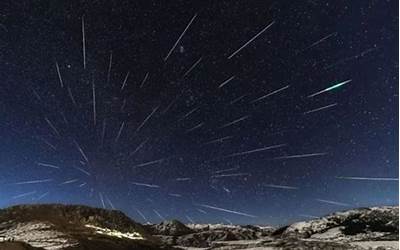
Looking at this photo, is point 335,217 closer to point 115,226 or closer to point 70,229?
point 115,226

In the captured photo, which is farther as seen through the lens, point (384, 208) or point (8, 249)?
point (384, 208)

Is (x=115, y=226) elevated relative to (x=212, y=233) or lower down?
lower down

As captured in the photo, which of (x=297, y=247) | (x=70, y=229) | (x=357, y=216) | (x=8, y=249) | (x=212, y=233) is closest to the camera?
(x=8, y=249)

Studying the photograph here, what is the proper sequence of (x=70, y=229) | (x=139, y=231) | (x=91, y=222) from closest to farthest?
1. (x=70, y=229)
2. (x=91, y=222)
3. (x=139, y=231)

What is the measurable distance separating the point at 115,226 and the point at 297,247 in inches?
716

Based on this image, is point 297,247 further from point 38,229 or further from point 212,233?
point 212,233

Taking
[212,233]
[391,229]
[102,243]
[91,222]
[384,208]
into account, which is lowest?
[102,243]

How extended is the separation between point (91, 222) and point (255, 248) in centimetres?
1727

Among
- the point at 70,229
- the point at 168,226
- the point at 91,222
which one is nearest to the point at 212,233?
the point at 168,226

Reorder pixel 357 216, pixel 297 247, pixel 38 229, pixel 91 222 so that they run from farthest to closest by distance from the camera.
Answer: pixel 357 216 < pixel 297 247 < pixel 91 222 < pixel 38 229

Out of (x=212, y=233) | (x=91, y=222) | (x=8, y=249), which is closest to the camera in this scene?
(x=8, y=249)

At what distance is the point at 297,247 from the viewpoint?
4178 centimetres

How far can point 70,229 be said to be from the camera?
3441cm

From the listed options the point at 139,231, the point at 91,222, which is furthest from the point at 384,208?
the point at 91,222
